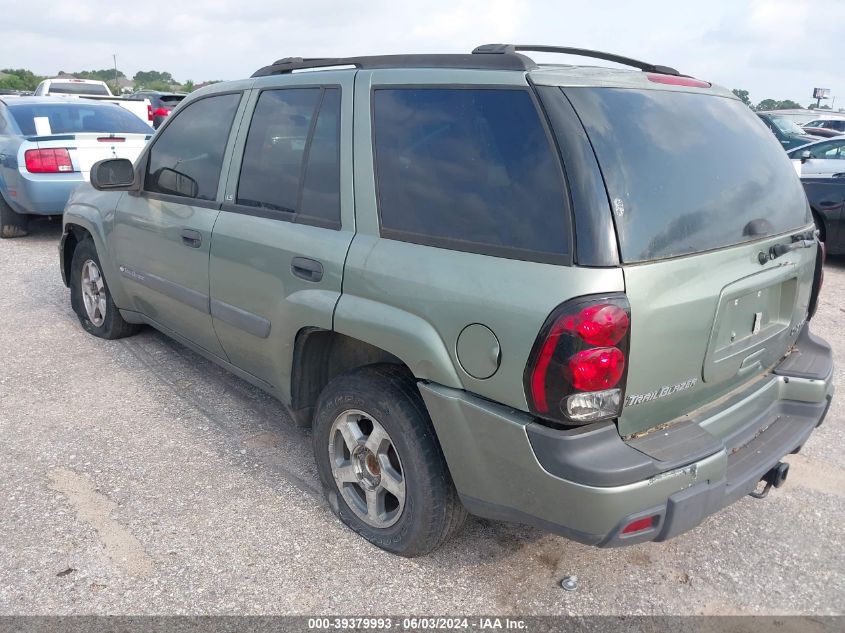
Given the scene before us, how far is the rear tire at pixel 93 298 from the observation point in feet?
15.7

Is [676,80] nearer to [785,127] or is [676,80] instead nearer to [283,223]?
[283,223]

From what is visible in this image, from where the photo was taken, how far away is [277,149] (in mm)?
3113

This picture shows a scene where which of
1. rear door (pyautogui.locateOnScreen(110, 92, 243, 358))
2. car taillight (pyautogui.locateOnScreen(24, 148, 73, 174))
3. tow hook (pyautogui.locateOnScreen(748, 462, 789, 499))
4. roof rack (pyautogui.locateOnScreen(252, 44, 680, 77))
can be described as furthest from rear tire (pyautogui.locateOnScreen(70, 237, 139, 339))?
tow hook (pyautogui.locateOnScreen(748, 462, 789, 499))

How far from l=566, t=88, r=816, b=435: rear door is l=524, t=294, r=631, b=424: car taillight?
6 centimetres

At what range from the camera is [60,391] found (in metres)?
4.14

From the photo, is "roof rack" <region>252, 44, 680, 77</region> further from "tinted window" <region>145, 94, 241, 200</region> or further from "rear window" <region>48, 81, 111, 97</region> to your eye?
"rear window" <region>48, 81, 111, 97</region>

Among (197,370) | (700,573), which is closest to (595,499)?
(700,573)

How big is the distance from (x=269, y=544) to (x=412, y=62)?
77.2 inches

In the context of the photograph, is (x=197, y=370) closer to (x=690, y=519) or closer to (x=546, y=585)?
(x=546, y=585)

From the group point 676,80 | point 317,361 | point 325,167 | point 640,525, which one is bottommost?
point 640,525

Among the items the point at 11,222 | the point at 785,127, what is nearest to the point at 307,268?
the point at 11,222

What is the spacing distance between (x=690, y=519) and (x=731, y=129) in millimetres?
1441

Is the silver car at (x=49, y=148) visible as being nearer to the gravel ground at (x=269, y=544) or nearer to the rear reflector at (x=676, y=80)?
the gravel ground at (x=269, y=544)

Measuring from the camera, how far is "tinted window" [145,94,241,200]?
346 centimetres
